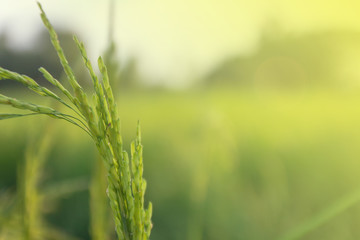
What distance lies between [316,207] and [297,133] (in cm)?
85

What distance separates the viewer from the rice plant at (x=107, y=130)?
27 cm

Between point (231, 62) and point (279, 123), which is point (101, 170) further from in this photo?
point (231, 62)

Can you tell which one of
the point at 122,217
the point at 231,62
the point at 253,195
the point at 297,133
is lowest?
the point at 253,195

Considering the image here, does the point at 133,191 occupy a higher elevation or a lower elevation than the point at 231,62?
lower

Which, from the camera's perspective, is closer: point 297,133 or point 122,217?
point 122,217

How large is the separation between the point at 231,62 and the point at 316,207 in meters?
1.64

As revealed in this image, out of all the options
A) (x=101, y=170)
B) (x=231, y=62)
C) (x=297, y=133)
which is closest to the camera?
(x=101, y=170)

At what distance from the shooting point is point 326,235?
5.14ft

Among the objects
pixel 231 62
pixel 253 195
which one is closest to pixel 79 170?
pixel 253 195

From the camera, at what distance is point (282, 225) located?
4.97 feet

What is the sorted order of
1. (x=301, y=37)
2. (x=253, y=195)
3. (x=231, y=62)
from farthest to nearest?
1. (x=301, y=37)
2. (x=231, y=62)
3. (x=253, y=195)

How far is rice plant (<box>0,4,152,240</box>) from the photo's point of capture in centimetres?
27

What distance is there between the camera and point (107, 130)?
28 centimetres

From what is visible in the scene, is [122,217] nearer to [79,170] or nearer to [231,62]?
[79,170]
